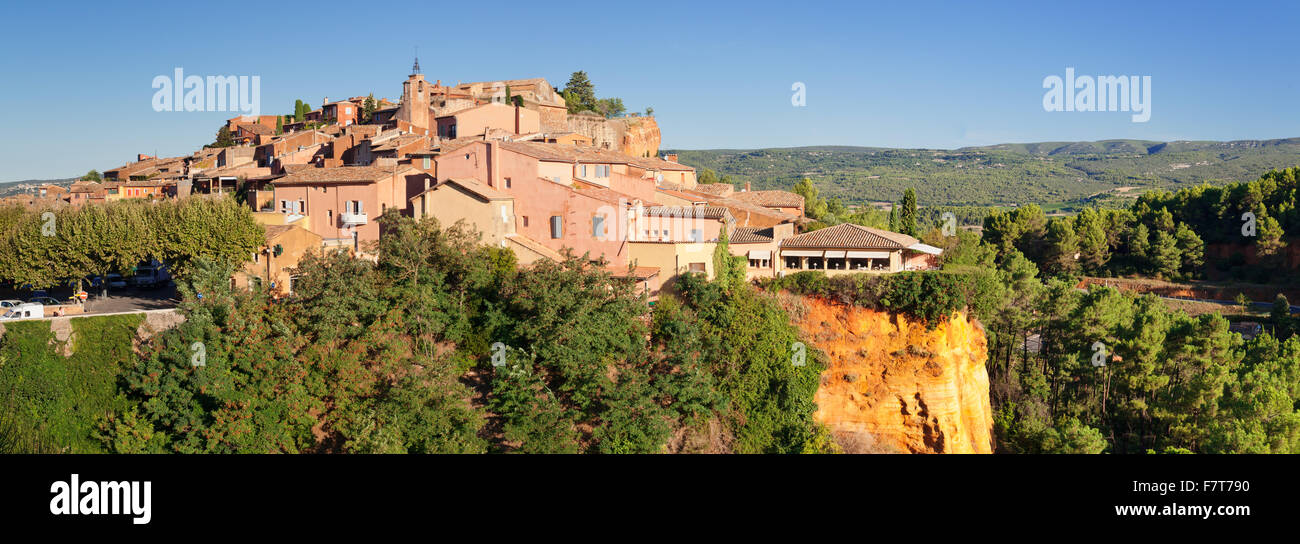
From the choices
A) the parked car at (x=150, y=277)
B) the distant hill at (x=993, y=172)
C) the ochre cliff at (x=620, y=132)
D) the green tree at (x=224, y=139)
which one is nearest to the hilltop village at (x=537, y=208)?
the parked car at (x=150, y=277)

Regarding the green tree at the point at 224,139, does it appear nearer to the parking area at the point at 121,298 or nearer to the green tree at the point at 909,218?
the parking area at the point at 121,298

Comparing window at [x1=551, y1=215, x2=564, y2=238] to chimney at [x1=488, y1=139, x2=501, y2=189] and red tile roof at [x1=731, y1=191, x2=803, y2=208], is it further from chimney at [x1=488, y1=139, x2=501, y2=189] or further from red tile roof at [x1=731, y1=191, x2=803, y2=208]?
red tile roof at [x1=731, y1=191, x2=803, y2=208]

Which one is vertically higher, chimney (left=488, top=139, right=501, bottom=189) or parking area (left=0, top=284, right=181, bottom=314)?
chimney (left=488, top=139, right=501, bottom=189)

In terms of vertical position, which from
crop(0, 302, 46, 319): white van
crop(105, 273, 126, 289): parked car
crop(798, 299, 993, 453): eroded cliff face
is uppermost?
crop(105, 273, 126, 289): parked car

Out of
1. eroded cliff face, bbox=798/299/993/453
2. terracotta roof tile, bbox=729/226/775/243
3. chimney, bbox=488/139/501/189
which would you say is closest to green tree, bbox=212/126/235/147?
chimney, bbox=488/139/501/189

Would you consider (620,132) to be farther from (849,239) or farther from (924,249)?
(924,249)

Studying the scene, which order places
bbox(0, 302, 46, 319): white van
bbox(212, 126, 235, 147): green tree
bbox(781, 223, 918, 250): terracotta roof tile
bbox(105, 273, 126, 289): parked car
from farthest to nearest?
bbox(212, 126, 235, 147): green tree → bbox(105, 273, 126, 289): parked car → bbox(781, 223, 918, 250): terracotta roof tile → bbox(0, 302, 46, 319): white van
